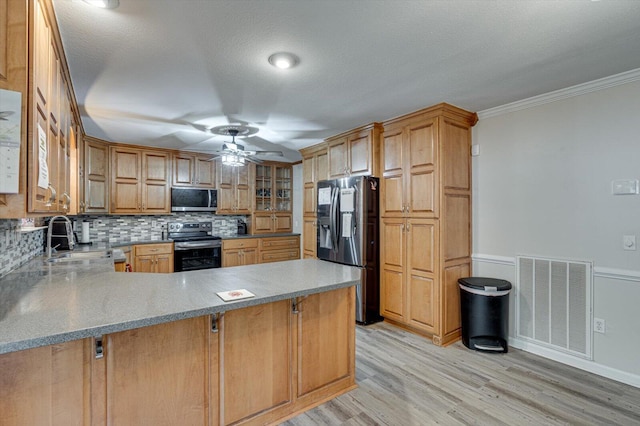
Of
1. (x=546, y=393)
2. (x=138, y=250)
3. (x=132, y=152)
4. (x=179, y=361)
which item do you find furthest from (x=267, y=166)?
(x=546, y=393)

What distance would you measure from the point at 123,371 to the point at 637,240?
11.6 ft

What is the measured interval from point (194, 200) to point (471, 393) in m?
4.57

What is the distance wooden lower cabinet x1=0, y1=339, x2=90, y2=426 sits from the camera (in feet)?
4.07

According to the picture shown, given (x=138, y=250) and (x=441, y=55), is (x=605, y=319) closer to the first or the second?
(x=441, y=55)

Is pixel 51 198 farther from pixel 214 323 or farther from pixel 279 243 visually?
pixel 279 243

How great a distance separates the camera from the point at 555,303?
110 inches

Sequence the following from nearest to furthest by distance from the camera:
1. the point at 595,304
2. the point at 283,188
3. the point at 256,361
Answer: the point at 256,361 → the point at 595,304 → the point at 283,188

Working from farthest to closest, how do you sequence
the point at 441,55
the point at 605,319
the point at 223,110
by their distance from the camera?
the point at 223,110 → the point at 605,319 → the point at 441,55

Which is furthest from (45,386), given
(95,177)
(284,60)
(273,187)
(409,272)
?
(273,187)

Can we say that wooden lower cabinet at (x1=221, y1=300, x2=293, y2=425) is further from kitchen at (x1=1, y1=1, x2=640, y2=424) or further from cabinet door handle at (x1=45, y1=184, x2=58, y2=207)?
kitchen at (x1=1, y1=1, x2=640, y2=424)

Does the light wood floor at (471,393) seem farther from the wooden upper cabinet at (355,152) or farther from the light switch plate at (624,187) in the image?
the wooden upper cabinet at (355,152)

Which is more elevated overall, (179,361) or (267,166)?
(267,166)

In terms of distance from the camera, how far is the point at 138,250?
4.49 metres

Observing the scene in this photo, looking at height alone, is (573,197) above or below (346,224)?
above
